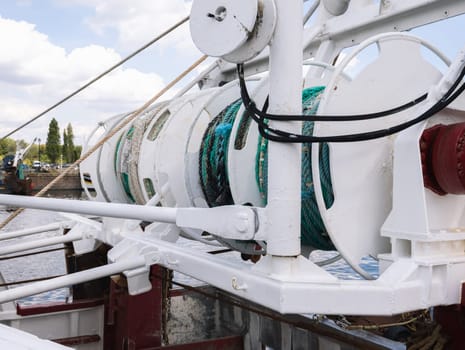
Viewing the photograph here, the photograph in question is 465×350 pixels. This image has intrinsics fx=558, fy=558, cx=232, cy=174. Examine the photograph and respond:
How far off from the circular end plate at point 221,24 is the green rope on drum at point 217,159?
4.33 feet

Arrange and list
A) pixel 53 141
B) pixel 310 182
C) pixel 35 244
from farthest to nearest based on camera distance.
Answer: pixel 53 141
pixel 35 244
pixel 310 182

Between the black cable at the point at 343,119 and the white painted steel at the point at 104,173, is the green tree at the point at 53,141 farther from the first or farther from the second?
the black cable at the point at 343,119

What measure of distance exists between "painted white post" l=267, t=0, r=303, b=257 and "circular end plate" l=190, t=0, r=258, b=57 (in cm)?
16

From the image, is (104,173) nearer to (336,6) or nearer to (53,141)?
(336,6)

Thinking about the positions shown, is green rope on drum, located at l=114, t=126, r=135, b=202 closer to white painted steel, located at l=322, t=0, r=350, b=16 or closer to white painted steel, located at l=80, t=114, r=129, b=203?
white painted steel, located at l=80, t=114, r=129, b=203

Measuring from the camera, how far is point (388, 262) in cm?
273

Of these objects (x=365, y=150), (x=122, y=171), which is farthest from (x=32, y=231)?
(x=365, y=150)

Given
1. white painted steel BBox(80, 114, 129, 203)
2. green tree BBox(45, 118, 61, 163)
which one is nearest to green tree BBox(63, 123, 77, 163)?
green tree BBox(45, 118, 61, 163)

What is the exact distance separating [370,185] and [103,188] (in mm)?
4356

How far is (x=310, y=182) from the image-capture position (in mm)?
3066

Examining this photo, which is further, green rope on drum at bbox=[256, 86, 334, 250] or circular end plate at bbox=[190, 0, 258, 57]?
green rope on drum at bbox=[256, 86, 334, 250]

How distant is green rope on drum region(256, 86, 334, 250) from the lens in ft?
9.68

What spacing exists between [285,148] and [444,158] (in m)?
0.76

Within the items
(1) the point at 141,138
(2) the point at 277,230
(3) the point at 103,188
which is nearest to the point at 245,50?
(2) the point at 277,230
